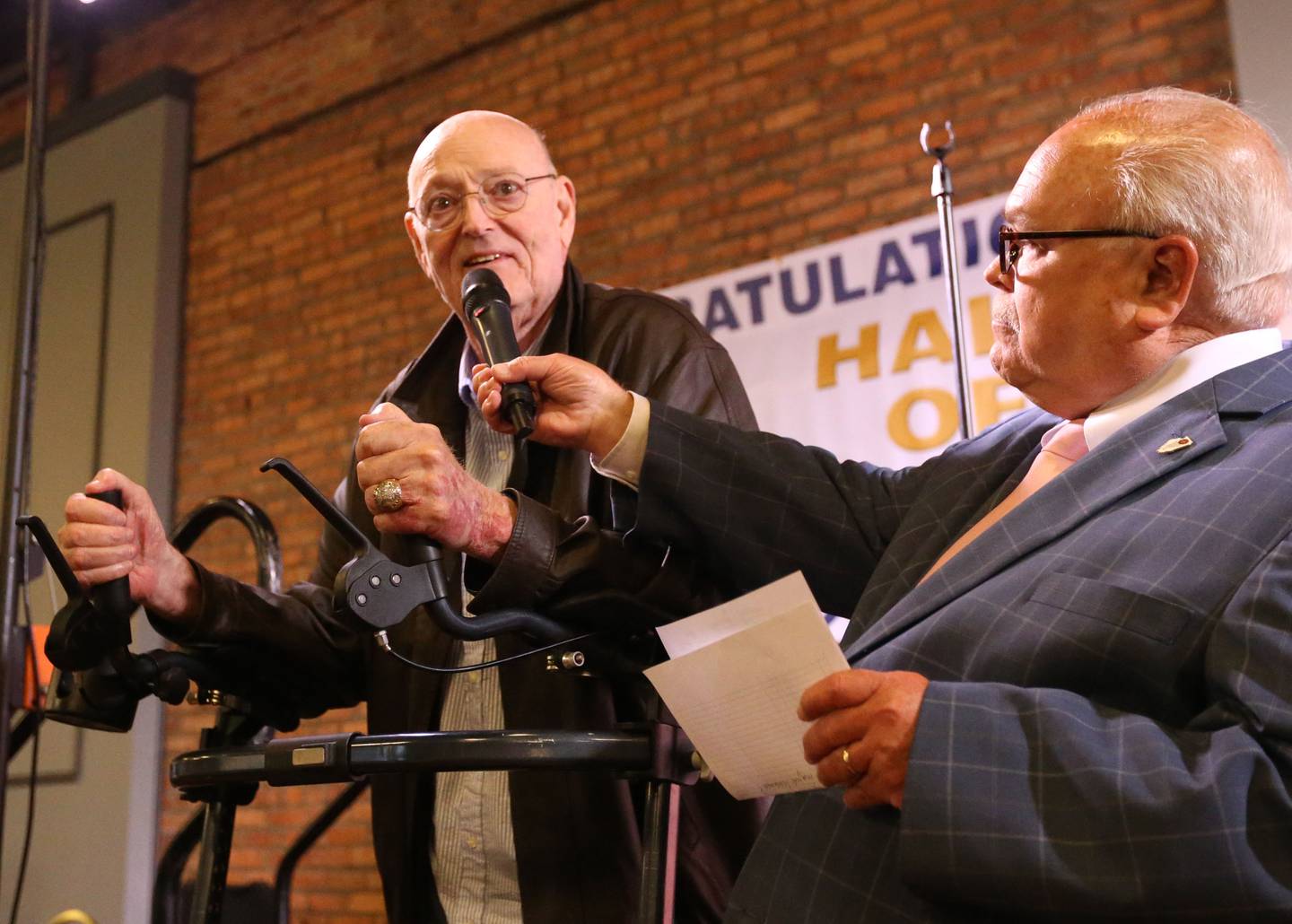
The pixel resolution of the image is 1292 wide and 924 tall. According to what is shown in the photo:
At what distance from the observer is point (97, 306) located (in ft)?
20.1

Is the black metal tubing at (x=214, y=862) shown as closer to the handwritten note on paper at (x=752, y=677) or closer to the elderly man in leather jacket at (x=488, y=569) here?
the elderly man in leather jacket at (x=488, y=569)

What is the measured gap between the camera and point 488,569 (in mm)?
1546

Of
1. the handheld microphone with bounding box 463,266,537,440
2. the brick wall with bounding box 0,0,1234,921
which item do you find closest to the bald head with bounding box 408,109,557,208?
the handheld microphone with bounding box 463,266,537,440

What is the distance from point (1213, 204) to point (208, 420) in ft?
16.9

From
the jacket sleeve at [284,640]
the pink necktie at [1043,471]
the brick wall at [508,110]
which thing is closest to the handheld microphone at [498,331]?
the jacket sleeve at [284,640]

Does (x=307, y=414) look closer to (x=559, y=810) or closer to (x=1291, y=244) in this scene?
(x=559, y=810)

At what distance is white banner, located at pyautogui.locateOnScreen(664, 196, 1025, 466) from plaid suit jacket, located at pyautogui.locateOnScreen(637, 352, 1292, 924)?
237 centimetres

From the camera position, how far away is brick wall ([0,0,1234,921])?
4168 millimetres

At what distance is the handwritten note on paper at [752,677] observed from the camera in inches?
45.0

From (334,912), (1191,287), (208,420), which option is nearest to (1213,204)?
(1191,287)

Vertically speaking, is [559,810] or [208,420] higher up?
[208,420]

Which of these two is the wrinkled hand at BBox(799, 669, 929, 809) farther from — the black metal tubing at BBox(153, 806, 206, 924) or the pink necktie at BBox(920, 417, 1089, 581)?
the black metal tubing at BBox(153, 806, 206, 924)

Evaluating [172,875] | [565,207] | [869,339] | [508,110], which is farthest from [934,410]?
[172,875]

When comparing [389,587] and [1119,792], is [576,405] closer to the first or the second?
[389,587]
